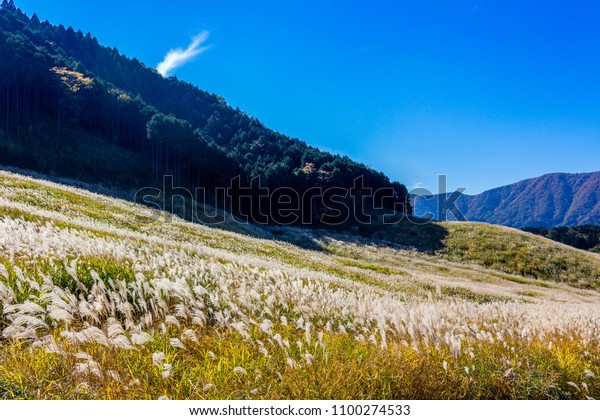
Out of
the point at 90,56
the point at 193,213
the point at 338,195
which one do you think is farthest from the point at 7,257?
the point at 90,56

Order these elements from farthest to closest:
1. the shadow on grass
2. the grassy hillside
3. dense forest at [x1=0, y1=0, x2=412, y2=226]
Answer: dense forest at [x1=0, y1=0, x2=412, y2=226], the shadow on grass, the grassy hillside

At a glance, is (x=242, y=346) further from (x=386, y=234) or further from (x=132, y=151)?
(x=132, y=151)

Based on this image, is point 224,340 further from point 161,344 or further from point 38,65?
point 38,65

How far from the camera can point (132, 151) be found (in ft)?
269

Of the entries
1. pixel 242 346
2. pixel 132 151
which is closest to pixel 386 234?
pixel 132 151

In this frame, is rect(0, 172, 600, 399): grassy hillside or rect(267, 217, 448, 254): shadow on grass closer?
rect(0, 172, 600, 399): grassy hillside

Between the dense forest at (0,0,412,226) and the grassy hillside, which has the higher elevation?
the dense forest at (0,0,412,226)

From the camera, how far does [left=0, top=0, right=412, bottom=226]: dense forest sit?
63219mm

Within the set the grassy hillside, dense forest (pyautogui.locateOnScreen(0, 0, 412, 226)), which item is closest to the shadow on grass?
dense forest (pyautogui.locateOnScreen(0, 0, 412, 226))

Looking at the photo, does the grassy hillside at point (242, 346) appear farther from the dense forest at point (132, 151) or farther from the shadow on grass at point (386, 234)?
the dense forest at point (132, 151)

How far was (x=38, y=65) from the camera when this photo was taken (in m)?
76.4

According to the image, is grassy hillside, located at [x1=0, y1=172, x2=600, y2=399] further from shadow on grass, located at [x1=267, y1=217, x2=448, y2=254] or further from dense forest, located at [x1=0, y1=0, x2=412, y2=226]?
dense forest, located at [x1=0, y1=0, x2=412, y2=226]

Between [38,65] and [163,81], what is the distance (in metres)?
113

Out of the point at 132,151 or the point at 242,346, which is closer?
the point at 242,346
